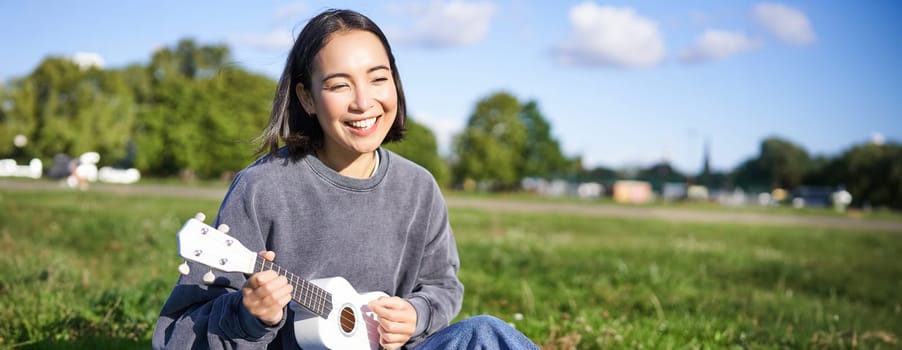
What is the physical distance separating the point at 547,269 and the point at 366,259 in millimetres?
6480

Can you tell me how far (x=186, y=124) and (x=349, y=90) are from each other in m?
57.6

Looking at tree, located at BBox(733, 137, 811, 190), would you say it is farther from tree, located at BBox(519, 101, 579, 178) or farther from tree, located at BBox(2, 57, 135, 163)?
tree, located at BBox(2, 57, 135, 163)

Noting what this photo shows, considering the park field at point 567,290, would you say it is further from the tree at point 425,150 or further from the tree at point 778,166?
the tree at point 778,166

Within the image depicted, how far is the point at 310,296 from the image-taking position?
2.32 meters

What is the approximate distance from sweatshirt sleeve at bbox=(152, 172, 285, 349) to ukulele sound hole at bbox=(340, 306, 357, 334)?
30 centimetres

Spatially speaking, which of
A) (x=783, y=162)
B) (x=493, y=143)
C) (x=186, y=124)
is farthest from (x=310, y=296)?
(x=783, y=162)

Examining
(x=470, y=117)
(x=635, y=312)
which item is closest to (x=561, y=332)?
(x=635, y=312)

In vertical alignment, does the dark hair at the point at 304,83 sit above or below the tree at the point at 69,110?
below

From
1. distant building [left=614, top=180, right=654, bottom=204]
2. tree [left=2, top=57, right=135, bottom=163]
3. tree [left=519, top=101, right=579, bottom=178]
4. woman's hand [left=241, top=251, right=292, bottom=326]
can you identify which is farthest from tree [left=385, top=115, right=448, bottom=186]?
woman's hand [left=241, top=251, right=292, bottom=326]

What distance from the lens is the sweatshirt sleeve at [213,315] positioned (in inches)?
85.5

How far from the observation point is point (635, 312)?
6039 millimetres

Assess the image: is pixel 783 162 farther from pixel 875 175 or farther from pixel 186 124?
pixel 186 124

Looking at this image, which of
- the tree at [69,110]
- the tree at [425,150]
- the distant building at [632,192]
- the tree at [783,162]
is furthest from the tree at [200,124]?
the tree at [783,162]

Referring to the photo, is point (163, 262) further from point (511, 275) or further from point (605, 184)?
point (605, 184)
